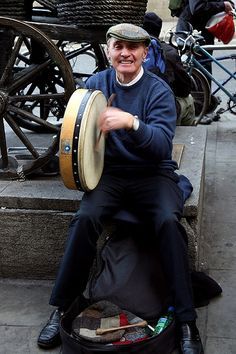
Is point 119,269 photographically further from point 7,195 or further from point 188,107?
point 188,107

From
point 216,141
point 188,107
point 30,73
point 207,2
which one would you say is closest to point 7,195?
point 30,73

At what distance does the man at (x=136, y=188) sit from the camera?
2.92 metres

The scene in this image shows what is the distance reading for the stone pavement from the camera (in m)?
3.05

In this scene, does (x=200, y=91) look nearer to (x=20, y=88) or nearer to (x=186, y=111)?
(x=186, y=111)

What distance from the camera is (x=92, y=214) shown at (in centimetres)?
297

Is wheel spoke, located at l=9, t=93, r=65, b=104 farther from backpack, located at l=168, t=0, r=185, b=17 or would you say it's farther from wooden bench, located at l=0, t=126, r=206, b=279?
backpack, located at l=168, t=0, r=185, b=17

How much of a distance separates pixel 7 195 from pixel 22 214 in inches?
5.4

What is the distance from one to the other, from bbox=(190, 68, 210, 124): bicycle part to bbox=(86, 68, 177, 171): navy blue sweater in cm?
379

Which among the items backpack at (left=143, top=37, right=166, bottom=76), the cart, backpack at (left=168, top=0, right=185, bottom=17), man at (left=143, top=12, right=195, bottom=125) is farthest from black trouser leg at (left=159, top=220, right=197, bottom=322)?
backpack at (left=168, top=0, right=185, bottom=17)

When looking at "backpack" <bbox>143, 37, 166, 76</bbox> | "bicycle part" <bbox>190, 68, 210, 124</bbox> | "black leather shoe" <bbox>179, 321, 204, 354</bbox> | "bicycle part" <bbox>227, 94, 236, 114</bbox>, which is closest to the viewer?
"black leather shoe" <bbox>179, 321, 204, 354</bbox>

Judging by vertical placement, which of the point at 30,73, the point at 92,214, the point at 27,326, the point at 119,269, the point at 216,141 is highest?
the point at 30,73

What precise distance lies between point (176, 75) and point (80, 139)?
2659 mm

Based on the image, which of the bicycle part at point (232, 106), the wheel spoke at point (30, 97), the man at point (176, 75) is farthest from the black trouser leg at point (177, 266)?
the bicycle part at point (232, 106)

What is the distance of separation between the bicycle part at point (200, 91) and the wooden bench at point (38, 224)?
3276mm
